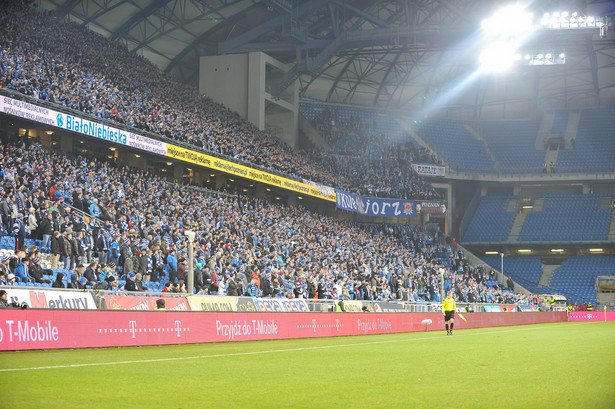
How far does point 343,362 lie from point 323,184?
4003 centimetres

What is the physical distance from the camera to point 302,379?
35.3ft

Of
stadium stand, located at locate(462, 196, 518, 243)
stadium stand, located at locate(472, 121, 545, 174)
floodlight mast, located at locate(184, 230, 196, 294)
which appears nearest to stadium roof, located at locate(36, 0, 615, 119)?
stadium stand, located at locate(472, 121, 545, 174)

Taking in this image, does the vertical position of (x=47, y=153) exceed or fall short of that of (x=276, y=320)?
it exceeds it

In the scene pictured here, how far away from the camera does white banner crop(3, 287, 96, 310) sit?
54.6ft

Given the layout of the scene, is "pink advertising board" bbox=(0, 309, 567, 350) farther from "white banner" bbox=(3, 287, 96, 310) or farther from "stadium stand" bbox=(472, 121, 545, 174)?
"stadium stand" bbox=(472, 121, 545, 174)

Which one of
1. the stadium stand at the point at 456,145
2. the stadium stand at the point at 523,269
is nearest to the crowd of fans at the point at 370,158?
the stadium stand at the point at 456,145

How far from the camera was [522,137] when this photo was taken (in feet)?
254

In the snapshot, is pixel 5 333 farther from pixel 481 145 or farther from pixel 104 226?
pixel 481 145

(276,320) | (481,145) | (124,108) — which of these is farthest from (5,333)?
(481,145)

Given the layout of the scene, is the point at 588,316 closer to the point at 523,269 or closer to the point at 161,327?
the point at 523,269

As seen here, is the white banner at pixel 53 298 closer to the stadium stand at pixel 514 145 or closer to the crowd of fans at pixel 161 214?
the crowd of fans at pixel 161 214

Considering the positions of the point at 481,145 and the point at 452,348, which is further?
the point at 481,145

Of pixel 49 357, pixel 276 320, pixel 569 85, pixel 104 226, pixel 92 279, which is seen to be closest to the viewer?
pixel 49 357

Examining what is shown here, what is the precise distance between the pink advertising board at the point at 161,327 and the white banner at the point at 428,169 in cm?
3823
